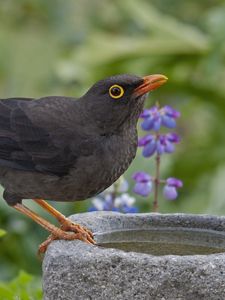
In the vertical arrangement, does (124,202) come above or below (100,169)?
below

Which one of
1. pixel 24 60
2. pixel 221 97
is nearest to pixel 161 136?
pixel 221 97

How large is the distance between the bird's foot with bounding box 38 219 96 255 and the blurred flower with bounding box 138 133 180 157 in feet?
2.56

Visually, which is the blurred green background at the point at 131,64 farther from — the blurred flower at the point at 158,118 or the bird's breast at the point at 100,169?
the bird's breast at the point at 100,169

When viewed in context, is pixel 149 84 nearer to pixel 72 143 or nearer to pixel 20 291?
pixel 72 143

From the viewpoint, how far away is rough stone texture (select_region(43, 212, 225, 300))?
12.9 feet

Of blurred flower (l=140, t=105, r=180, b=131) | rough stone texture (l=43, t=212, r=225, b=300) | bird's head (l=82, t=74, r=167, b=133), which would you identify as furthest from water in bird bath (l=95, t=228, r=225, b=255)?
blurred flower (l=140, t=105, r=180, b=131)

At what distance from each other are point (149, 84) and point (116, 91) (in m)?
0.16

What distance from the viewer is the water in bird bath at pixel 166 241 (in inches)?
179

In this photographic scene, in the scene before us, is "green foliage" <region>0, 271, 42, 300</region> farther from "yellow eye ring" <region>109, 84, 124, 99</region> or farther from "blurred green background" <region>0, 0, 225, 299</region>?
"blurred green background" <region>0, 0, 225, 299</region>

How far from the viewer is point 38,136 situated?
491cm

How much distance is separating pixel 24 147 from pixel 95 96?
0.45 m

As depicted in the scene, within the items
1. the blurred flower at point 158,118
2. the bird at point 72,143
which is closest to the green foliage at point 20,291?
the bird at point 72,143

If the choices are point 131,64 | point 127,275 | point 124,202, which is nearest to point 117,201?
point 124,202

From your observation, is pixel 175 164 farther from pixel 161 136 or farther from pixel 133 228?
pixel 133 228
